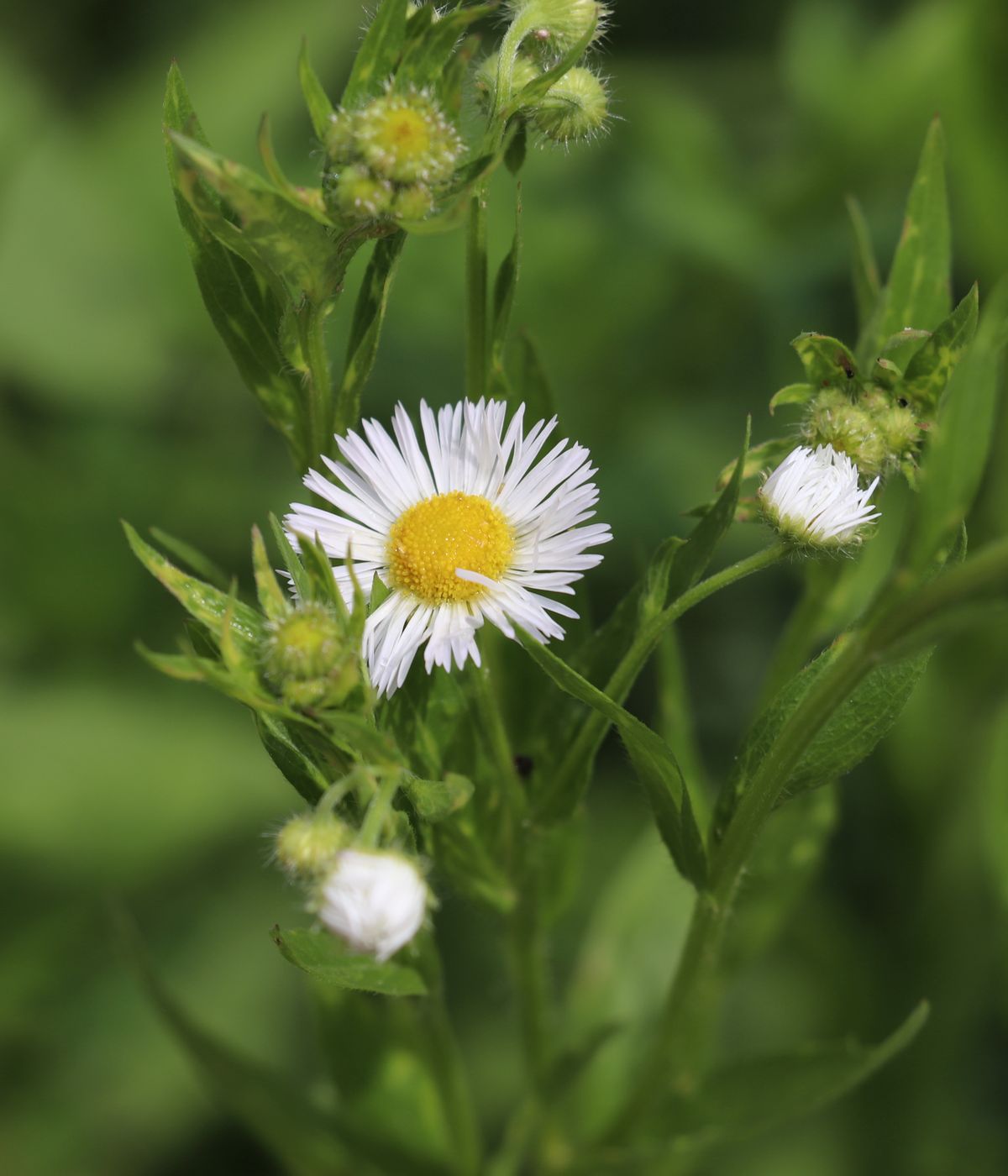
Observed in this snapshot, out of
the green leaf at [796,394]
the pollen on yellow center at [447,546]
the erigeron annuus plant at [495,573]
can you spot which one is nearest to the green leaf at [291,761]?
the erigeron annuus plant at [495,573]

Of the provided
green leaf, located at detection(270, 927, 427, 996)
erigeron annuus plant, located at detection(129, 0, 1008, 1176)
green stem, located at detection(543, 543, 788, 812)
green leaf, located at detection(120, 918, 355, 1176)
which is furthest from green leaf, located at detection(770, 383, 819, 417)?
green leaf, located at detection(120, 918, 355, 1176)

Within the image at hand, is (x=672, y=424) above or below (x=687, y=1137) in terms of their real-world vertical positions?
above

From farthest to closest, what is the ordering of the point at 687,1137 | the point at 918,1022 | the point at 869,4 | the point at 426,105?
the point at 869,4 < the point at 687,1137 < the point at 918,1022 < the point at 426,105

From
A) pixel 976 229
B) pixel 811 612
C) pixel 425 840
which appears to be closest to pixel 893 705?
pixel 811 612

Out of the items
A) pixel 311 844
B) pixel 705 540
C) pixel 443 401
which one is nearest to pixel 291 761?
pixel 311 844

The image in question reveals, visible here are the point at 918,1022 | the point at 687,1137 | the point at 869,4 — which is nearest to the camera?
the point at 918,1022

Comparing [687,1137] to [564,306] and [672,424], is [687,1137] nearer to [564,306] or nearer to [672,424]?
[672,424]

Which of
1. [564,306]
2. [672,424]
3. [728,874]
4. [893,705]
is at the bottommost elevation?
[728,874]
